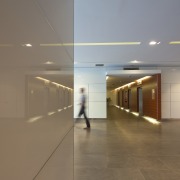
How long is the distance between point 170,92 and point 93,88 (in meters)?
5.32

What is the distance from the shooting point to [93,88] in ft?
56.6

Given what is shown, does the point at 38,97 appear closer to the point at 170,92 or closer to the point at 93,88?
the point at 93,88

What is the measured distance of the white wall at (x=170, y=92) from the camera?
16812 mm

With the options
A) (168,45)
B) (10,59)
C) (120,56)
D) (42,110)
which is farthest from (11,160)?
(120,56)

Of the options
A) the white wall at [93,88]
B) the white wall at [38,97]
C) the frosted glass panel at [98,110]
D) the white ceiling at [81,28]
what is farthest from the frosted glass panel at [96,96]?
the white wall at [38,97]

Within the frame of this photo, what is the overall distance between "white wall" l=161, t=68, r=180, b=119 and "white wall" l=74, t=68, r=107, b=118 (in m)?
4.11

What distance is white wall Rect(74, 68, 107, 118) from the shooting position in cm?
1719

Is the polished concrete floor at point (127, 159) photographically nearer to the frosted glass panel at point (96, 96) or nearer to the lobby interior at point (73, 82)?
the lobby interior at point (73, 82)

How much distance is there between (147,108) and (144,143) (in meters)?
11.2

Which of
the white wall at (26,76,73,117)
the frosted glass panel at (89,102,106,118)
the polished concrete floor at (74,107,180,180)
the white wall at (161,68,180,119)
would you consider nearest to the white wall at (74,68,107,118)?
the frosted glass panel at (89,102,106,118)

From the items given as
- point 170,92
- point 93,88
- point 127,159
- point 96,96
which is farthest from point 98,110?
point 127,159

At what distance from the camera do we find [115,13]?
245 inches

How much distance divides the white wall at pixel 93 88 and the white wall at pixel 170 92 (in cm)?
411

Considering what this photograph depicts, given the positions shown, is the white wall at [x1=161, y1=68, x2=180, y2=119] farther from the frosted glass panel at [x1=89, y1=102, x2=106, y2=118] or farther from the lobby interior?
the frosted glass panel at [x1=89, y1=102, x2=106, y2=118]
